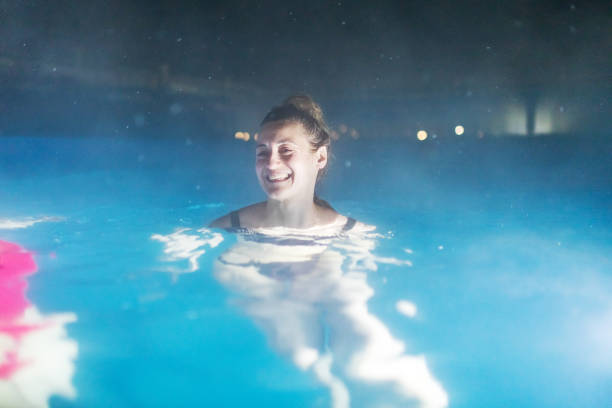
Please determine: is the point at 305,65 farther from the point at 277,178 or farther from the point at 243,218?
the point at 277,178

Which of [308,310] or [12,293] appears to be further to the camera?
[12,293]

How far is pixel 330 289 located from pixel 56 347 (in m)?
1.12

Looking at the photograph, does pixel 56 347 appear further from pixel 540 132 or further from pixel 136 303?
pixel 540 132

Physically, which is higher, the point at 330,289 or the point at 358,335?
the point at 330,289

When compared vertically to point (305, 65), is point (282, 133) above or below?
below

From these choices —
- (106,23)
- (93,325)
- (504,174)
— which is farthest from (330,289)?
(106,23)

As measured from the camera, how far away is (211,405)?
1.32m

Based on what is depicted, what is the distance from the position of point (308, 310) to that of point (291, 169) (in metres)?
0.79

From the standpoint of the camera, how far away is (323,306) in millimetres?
1897

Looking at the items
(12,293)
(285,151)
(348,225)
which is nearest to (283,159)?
(285,151)

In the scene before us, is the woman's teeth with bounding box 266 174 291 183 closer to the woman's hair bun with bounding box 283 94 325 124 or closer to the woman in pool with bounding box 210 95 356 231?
the woman in pool with bounding box 210 95 356 231

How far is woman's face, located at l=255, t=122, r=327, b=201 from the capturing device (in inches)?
91.2

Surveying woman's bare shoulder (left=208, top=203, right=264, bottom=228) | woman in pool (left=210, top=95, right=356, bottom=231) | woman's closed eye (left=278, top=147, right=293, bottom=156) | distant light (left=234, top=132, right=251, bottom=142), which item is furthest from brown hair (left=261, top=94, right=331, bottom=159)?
distant light (left=234, top=132, right=251, bottom=142)

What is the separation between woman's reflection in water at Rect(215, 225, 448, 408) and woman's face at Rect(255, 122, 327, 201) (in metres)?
0.33
